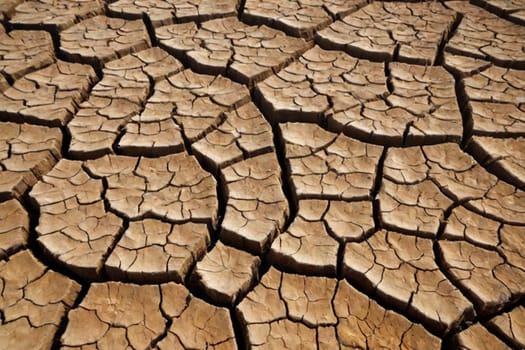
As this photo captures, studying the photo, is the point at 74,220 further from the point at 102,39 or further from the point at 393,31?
the point at 393,31

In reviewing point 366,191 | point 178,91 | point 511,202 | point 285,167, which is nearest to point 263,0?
point 178,91

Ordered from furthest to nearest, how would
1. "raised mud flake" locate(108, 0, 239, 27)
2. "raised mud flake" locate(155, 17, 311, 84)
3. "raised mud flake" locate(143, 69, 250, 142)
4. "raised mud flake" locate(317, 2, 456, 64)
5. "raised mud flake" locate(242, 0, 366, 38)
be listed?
1. "raised mud flake" locate(108, 0, 239, 27)
2. "raised mud flake" locate(242, 0, 366, 38)
3. "raised mud flake" locate(317, 2, 456, 64)
4. "raised mud flake" locate(155, 17, 311, 84)
5. "raised mud flake" locate(143, 69, 250, 142)

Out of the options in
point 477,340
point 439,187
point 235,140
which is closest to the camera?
point 477,340

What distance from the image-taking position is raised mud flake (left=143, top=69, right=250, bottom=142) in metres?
2.28

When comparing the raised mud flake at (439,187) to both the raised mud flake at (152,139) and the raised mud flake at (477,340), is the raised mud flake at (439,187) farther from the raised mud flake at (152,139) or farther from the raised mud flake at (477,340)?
the raised mud flake at (152,139)

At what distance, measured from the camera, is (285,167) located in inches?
81.2

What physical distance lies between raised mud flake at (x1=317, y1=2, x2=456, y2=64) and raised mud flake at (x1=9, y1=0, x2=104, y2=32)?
5.21 feet

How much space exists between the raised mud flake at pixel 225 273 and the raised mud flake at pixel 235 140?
1.58 feet

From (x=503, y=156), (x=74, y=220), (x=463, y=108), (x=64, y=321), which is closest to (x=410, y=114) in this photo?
(x=463, y=108)

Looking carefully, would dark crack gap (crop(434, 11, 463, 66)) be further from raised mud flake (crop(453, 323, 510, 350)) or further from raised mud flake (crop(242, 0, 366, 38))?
raised mud flake (crop(453, 323, 510, 350))

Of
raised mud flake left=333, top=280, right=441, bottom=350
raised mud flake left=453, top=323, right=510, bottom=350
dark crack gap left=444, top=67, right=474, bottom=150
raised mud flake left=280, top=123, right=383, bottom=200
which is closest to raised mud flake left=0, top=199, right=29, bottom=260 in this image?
raised mud flake left=280, top=123, right=383, bottom=200

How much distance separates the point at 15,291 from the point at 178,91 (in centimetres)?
130

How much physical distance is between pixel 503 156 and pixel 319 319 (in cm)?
116

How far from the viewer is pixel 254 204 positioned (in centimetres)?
187
